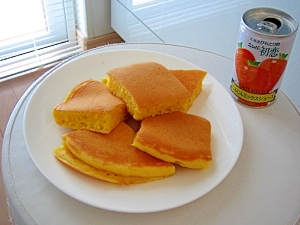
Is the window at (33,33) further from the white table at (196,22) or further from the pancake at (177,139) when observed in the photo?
the pancake at (177,139)

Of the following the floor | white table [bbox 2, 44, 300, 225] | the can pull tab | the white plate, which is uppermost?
the can pull tab

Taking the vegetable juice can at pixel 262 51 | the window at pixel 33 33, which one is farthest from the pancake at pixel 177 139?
the window at pixel 33 33

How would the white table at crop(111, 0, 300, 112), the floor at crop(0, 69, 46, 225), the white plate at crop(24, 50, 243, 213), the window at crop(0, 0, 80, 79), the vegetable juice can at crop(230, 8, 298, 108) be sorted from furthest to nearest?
the window at crop(0, 0, 80, 79) < the floor at crop(0, 69, 46, 225) < the white table at crop(111, 0, 300, 112) < the vegetable juice can at crop(230, 8, 298, 108) < the white plate at crop(24, 50, 243, 213)

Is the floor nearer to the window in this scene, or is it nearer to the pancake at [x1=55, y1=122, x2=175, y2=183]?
the window

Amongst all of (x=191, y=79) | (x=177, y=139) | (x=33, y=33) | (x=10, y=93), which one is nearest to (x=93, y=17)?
(x=33, y=33)

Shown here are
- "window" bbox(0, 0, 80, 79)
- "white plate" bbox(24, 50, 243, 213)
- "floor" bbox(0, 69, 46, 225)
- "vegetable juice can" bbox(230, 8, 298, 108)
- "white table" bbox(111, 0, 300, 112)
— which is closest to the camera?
"white plate" bbox(24, 50, 243, 213)

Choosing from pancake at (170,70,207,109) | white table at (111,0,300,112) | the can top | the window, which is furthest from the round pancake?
the window
